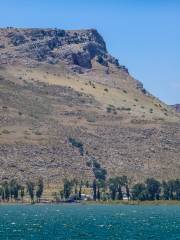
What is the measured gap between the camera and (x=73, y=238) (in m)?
114

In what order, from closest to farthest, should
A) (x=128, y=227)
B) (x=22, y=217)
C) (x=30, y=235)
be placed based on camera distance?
1. (x=30, y=235)
2. (x=128, y=227)
3. (x=22, y=217)

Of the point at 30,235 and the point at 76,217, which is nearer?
the point at 30,235

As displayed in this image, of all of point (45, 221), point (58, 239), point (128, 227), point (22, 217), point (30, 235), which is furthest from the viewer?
point (22, 217)

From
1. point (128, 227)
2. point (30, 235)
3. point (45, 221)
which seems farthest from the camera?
point (45, 221)

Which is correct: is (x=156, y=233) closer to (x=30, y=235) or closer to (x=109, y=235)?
(x=109, y=235)

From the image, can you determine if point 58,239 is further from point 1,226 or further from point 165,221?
point 165,221

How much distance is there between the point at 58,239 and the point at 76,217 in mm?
62806

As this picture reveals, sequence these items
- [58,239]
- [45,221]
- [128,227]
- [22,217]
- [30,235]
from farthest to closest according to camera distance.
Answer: [22,217] < [45,221] < [128,227] < [30,235] < [58,239]

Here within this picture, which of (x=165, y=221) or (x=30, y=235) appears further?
(x=165, y=221)

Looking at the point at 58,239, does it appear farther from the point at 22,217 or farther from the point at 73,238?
the point at 22,217

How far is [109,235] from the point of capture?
396ft

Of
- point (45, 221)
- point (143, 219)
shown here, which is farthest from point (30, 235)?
point (143, 219)

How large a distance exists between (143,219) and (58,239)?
186ft

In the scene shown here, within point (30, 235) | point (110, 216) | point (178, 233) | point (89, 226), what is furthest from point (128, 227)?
point (110, 216)
